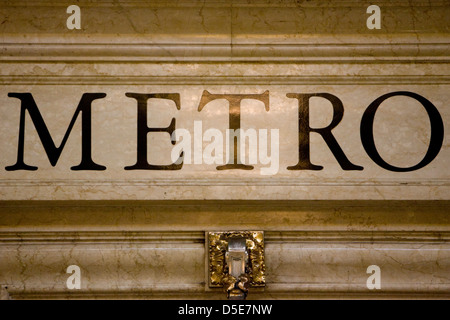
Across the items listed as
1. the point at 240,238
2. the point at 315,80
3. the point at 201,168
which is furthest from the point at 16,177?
the point at 315,80

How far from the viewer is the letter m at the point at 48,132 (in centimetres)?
219

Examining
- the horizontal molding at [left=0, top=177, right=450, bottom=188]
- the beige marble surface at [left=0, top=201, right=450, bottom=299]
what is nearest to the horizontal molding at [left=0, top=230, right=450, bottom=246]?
the beige marble surface at [left=0, top=201, right=450, bottom=299]

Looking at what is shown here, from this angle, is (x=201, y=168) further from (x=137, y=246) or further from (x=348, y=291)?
(x=348, y=291)

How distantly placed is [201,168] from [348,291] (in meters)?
0.87

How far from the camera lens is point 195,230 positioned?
217cm

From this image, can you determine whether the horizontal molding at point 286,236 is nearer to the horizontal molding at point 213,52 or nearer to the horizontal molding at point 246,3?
the horizontal molding at point 213,52

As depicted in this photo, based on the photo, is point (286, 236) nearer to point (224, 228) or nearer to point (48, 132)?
point (224, 228)

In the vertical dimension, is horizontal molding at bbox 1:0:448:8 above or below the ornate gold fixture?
above

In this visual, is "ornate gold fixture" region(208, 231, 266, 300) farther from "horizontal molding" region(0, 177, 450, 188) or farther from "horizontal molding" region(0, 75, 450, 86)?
"horizontal molding" region(0, 75, 450, 86)

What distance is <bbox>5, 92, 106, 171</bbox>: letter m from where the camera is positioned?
2.19 m

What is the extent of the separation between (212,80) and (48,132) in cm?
80

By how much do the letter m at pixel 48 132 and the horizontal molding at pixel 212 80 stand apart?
8 cm

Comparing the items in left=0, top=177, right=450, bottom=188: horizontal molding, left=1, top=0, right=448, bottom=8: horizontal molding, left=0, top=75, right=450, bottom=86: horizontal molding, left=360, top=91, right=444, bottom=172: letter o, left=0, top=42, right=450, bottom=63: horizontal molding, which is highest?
left=1, top=0, right=448, bottom=8: horizontal molding

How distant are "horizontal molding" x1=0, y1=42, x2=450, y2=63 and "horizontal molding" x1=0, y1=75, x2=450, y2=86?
0.08 meters
